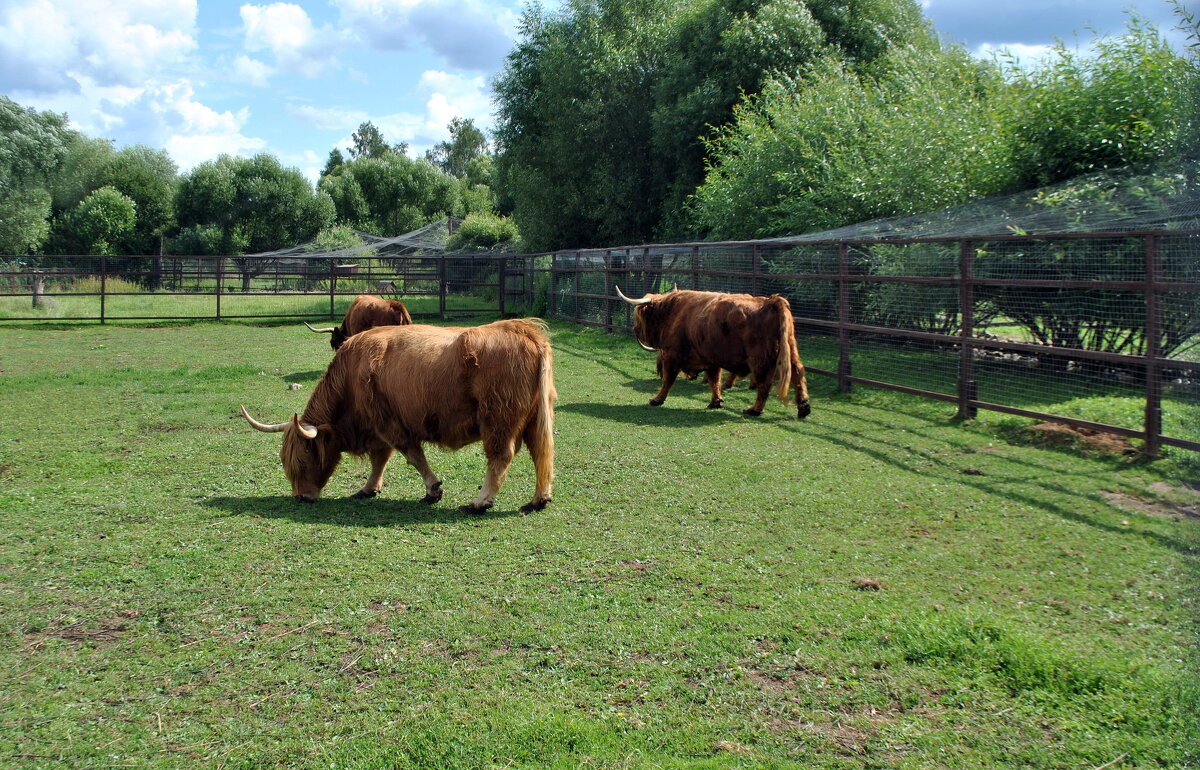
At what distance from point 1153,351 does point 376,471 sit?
233 inches

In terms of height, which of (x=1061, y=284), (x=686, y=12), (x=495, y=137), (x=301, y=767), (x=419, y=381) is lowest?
(x=301, y=767)

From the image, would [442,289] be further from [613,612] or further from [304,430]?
[613,612]

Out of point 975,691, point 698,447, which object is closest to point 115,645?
point 975,691

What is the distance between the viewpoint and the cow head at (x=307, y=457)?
5715 millimetres

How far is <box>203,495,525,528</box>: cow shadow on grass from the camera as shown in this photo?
532 cm

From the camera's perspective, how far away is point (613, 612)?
12.6 ft

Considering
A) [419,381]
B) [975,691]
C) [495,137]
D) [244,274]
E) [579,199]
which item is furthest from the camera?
[495,137]

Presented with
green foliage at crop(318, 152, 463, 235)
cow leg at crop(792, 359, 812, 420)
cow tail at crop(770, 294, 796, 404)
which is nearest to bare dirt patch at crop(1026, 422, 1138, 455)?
cow leg at crop(792, 359, 812, 420)

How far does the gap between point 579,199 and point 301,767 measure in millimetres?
Result: 25655

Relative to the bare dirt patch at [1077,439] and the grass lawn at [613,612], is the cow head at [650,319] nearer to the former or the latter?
the grass lawn at [613,612]

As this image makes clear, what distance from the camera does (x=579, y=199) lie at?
89.7ft

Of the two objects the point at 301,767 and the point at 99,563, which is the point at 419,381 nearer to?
the point at 99,563

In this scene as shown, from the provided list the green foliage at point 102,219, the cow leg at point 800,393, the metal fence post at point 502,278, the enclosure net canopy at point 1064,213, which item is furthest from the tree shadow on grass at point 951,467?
the green foliage at point 102,219

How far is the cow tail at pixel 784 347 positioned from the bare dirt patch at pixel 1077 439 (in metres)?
2.21
